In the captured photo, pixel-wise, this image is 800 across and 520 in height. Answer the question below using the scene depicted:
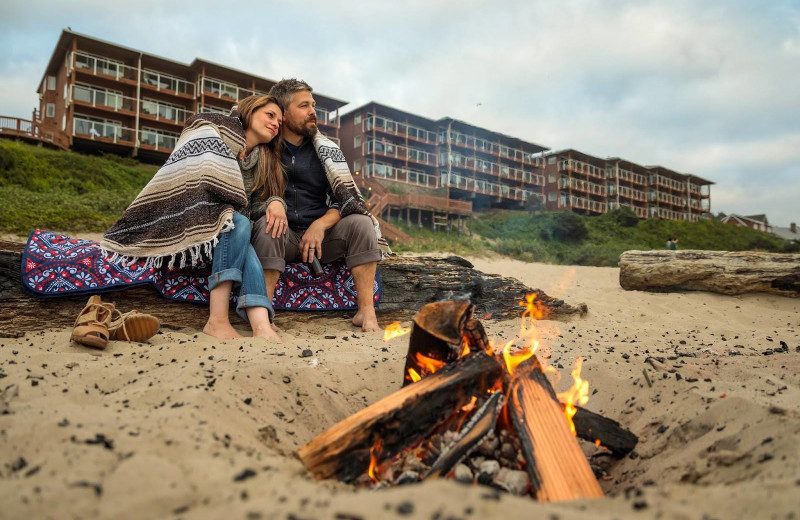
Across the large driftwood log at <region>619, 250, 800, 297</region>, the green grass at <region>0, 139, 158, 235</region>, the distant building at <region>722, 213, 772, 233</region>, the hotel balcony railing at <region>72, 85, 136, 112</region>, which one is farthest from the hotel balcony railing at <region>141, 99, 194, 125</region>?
the distant building at <region>722, 213, 772, 233</region>

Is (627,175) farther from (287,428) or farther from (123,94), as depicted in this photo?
(287,428)

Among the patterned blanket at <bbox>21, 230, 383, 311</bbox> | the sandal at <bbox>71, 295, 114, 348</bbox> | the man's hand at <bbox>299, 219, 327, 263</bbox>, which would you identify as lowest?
the sandal at <bbox>71, 295, 114, 348</bbox>

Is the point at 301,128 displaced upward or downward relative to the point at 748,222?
downward

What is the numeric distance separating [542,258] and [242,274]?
15.4 metres

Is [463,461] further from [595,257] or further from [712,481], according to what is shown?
[595,257]

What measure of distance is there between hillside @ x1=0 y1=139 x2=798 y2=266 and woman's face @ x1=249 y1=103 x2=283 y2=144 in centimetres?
781

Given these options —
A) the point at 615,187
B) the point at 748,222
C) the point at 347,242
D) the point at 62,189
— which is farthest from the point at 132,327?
the point at 748,222

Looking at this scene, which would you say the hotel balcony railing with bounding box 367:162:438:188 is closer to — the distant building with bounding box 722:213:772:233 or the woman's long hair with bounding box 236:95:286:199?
the woman's long hair with bounding box 236:95:286:199

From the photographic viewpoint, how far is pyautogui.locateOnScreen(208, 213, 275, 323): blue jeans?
2971mm

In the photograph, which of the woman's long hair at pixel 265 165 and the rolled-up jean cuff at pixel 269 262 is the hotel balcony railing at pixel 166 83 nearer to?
the woman's long hair at pixel 265 165

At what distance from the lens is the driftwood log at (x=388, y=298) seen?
300cm

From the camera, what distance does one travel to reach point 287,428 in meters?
1.69

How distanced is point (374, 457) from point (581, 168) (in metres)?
42.5

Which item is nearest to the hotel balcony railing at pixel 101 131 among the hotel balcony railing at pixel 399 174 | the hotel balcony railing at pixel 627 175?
the hotel balcony railing at pixel 399 174
